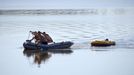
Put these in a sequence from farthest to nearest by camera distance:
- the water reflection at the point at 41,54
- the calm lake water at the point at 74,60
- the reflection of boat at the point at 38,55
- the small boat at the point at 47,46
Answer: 1. the small boat at the point at 47,46
2. the water reflection at the point at 41,54
3. the reflection of boat at the point at 38,55
4. the calm lake water at the point at 74,60

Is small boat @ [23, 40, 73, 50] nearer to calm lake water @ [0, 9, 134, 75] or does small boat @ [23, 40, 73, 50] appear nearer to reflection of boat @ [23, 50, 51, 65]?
reflection of boat @ [23, 50, 51, 65]

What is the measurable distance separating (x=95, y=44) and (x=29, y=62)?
7.86 m

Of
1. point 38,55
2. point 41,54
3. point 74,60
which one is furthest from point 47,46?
point 74,60

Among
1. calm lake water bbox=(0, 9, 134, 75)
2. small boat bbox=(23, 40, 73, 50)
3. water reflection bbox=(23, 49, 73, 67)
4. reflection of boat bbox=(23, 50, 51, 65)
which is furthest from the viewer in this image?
small boat bbox=(23, 40, 73, 50)

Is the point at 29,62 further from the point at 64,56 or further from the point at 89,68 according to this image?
the point at 89,68

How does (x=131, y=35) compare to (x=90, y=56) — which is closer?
(x=90, y=56)

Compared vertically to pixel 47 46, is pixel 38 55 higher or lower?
lower

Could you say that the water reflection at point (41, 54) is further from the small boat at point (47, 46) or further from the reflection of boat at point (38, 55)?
the small boat at point (47, 46)

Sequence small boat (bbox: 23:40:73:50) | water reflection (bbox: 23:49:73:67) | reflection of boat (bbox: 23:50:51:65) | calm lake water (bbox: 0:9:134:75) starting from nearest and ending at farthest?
calm lake water (bbox: 0:9:134:75) < reflection of boat (bbox: 23:50:51:65) < water reflection (bbox: 23:49:73:67) < small boat (bbox: 23:40:73:50)

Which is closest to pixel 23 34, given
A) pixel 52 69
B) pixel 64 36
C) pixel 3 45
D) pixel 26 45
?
pixel 64 36

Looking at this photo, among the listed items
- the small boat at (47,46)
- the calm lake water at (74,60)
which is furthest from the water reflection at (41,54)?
the small boat at (47,46)

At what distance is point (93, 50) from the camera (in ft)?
139

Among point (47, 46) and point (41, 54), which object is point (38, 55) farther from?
point (47, 46)

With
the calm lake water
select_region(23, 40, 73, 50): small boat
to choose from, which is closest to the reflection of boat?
the calm lake water
